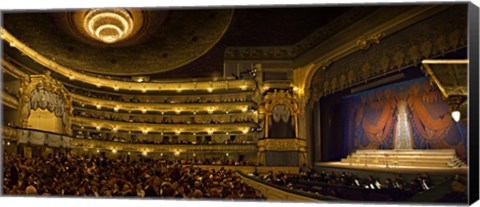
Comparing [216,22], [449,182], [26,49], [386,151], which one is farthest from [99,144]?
[449,182]

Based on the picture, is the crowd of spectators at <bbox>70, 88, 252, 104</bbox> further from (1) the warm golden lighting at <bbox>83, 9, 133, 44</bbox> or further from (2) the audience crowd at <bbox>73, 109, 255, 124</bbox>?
(1) the warm golden lighting at <bbox>83, 9, 133, 44</bbox>

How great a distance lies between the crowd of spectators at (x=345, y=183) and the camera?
10.0m

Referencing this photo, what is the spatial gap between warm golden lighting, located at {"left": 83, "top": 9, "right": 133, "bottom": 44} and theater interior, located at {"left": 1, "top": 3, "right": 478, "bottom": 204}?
0.10ft

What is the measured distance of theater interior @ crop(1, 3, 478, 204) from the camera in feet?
33.8

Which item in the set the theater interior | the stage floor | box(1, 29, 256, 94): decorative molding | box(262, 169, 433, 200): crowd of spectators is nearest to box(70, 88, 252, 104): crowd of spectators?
the theater interior

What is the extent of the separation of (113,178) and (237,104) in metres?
3.01

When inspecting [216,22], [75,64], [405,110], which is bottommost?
[405,110]

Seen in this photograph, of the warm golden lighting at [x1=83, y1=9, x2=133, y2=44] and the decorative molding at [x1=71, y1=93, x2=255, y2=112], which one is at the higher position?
the warm golden lighting at [x1=83, y1=9, x2=133, y2=44]

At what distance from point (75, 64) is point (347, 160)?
6137mm

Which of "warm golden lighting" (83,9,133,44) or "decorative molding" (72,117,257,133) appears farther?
"warm golden lighting" (83,9,133,44)

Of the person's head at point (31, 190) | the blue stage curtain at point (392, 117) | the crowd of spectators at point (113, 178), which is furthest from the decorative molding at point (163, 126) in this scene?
the blue stage curtain at point (392, 117)

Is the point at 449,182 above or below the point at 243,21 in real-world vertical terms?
below

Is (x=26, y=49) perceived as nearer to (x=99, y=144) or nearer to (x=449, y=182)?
(x=99, y=144)

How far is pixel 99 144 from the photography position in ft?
39.9
